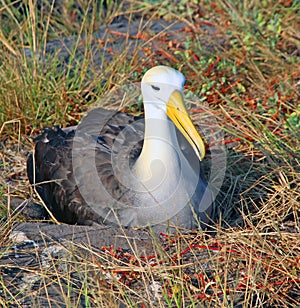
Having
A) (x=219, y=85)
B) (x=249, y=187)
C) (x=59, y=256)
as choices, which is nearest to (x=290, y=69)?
(x=219, y=85)

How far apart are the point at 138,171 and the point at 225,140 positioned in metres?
1.16

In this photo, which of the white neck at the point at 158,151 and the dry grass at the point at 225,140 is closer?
the dry grass at the point at 225,140

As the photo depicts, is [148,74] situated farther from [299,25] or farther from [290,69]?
[299,25]

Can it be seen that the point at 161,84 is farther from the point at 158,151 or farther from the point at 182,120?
the point at 158,151

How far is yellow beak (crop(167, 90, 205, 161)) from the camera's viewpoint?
4250mm

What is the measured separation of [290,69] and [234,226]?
1.89 m

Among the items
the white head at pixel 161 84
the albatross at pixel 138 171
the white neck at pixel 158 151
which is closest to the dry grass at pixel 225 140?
the albatross at pixel 138 171

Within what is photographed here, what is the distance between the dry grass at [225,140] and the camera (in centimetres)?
368

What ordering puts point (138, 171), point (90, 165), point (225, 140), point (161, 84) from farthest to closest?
point (225, 140)
point (90, 165)
point (138, 171)
point (161, 84)

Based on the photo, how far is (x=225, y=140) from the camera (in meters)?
5.31

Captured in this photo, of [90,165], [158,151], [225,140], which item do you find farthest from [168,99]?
[225,140]

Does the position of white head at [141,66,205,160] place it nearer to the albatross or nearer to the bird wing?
the albatross

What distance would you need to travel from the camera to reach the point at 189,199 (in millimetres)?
4332

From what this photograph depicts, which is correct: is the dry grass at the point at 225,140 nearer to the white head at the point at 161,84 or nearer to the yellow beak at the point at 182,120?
the yellow beak at the point at 182,120
